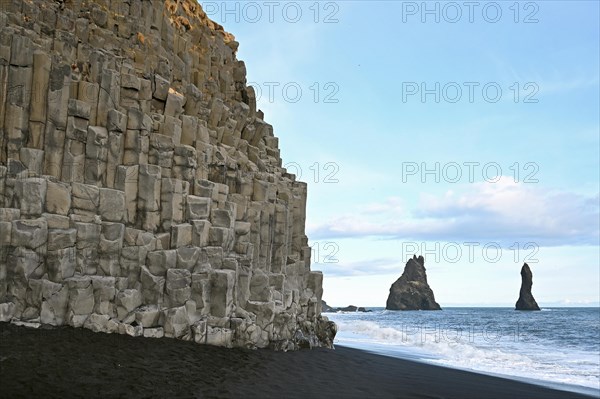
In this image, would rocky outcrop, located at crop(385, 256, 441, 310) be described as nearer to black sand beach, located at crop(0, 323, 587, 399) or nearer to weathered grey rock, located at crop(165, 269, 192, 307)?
black sand beach, located at crop(0, 323, 587, 399)

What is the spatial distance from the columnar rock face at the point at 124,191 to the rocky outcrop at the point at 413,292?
460 ft

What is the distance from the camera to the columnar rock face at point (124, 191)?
17.8m

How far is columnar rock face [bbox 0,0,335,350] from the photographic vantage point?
1784cm

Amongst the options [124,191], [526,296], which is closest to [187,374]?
[124,191]

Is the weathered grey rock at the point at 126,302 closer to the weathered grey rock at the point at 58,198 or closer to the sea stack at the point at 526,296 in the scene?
the weathered grey rock at the point at 58,198

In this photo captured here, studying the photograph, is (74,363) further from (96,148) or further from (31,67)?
(31,67)

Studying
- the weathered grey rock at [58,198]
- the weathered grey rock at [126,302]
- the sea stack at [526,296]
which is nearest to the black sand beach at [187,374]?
the weathered grey rock at [126,302]

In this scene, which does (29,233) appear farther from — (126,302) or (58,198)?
(126,302)

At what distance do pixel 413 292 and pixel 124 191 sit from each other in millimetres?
151713

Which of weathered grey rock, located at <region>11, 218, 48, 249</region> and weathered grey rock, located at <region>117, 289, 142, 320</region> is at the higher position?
weathered grey rock, located at <region>11, 218, 48, 249</region>

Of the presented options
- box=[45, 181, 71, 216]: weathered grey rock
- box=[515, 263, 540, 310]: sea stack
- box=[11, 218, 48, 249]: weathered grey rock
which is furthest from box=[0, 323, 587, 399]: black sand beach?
box=[515, 263, 540, 310]: sea stack

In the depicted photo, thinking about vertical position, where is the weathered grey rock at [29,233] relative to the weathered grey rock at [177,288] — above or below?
above

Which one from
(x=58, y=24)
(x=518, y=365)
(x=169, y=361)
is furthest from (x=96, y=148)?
(x=518, y=365)

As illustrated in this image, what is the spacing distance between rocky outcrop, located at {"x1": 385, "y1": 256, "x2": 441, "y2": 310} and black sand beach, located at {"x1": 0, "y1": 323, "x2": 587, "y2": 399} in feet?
467
